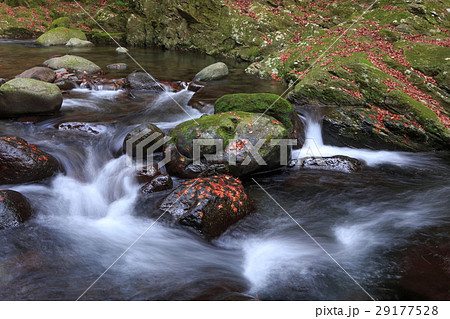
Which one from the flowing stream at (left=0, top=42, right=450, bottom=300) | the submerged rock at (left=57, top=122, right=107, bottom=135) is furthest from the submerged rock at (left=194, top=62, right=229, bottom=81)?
the submerged rock at (left=57, top=122, right=107, bottom=135)

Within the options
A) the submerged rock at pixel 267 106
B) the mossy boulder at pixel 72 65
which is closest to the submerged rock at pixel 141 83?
the mossy boulder at pixel 72 65

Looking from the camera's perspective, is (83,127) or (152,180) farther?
(83,127)

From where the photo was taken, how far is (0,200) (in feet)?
13.7

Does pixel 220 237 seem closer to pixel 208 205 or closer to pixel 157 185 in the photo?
pixel 208 205

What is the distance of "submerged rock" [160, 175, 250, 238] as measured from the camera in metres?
4.50

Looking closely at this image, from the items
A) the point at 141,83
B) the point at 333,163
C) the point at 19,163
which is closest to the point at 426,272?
the point at 333,163

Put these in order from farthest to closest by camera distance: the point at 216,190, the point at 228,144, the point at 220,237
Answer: the point at 228,144 < the point at 216,190 < the point at 220,237

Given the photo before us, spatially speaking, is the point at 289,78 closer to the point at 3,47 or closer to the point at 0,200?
the point at 0,200

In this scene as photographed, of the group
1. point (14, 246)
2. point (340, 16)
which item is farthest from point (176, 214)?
point (340, 16)

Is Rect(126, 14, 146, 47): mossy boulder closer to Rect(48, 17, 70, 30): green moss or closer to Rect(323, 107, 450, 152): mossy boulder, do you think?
Rect(48, 17, 70, 30): green moss

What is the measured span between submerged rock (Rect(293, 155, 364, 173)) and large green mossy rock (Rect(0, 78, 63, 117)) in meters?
6.20

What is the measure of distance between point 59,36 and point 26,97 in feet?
43.9

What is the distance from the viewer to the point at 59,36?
1738cm
